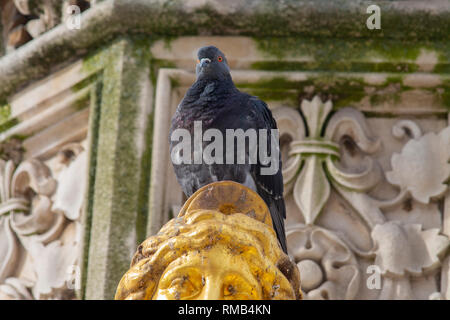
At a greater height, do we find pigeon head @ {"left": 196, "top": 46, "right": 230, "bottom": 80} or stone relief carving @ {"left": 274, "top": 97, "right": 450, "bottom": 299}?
pigeon head @ {"left": 196, "top": 46, "right": 230, "bottom": 80}

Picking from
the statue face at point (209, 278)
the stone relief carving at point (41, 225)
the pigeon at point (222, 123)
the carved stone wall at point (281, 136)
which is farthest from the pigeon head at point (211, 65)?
the statue face at point (209, 278)

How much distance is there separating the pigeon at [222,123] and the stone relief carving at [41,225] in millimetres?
657

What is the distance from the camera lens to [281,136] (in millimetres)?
3465

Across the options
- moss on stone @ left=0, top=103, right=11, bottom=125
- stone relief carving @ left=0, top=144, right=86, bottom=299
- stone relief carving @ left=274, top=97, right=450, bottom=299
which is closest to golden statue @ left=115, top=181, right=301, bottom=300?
stone relief carving @ left=274, top=97, right=450, bottom=299

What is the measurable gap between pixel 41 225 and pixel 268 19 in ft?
3.92

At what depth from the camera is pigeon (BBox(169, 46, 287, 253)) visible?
2.98 metres

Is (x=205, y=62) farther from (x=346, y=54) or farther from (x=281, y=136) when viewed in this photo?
(x=346, y=54)

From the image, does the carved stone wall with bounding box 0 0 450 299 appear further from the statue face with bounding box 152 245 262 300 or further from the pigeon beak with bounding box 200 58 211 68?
the statue face with bounding box 152 245 262 300

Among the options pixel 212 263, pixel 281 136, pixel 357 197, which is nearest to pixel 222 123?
pixel 281 136

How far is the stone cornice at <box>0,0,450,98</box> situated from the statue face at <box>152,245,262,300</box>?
1.83m

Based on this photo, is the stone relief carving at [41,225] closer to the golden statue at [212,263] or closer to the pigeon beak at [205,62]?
the pigeon beak at [205,62]

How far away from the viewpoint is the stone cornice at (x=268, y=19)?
11.4 ft

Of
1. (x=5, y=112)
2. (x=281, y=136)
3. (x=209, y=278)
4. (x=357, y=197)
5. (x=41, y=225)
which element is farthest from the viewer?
(x=5, y=112)
